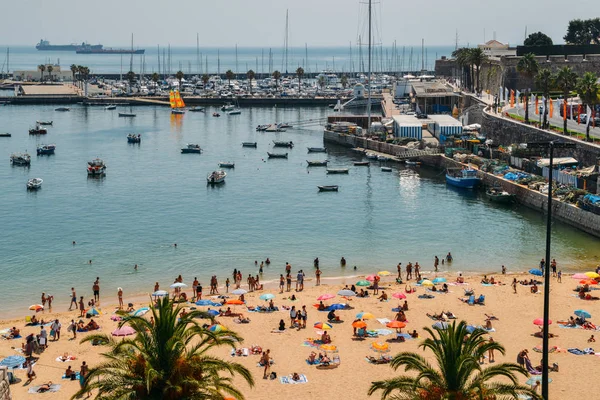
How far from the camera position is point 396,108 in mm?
134250

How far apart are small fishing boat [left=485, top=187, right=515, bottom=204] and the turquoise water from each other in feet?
3.07

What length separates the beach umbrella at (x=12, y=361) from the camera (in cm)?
3109

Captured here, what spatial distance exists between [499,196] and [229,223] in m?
22.0

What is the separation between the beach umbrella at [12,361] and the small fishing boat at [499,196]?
44171 mm

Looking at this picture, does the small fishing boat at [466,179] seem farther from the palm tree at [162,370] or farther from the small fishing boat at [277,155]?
the palm tree at [162,370]

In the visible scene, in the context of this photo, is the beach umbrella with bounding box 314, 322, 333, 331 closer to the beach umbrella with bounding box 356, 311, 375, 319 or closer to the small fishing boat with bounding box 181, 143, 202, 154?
the beach umbrella with bounding box 356, 311, 375, 319

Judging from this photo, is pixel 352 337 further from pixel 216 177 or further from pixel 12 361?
pixel 216 177

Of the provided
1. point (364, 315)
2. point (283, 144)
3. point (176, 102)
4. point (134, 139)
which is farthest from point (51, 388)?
point (176, 102)

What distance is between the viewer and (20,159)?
90000 mm

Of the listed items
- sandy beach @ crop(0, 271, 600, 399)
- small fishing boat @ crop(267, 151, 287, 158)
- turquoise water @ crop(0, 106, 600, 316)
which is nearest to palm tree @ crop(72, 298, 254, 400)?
sandy beach @ crop(0, 271, 600, 399)

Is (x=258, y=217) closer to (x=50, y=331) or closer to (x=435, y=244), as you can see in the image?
(x=435, y=244)

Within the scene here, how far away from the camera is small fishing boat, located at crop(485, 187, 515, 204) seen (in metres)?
66.0

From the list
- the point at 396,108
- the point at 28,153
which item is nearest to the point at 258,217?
the point at 28,153

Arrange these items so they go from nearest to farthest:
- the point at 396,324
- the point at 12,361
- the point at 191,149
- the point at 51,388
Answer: the point at 51,388 → the point at 12,361 → the point at 396,324 → the point at 191,149
